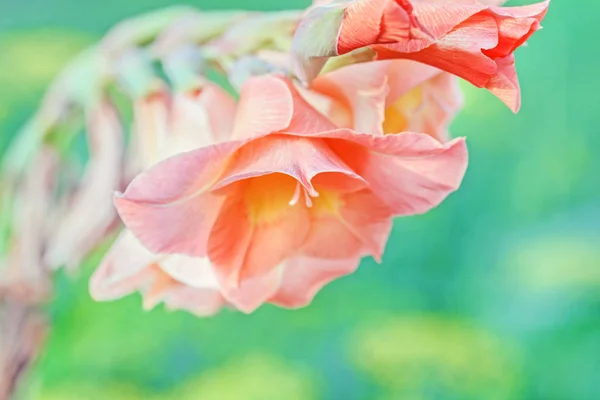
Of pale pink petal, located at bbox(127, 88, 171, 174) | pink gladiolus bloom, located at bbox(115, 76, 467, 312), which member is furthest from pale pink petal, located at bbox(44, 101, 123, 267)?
pink gladiolus bloom, located at bbox(115, 76, 467, 312)

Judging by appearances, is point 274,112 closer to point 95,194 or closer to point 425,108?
point 425,108

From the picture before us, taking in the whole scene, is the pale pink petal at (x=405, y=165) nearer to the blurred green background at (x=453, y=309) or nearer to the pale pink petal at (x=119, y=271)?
the pale pink petal at (x=119, y=271)

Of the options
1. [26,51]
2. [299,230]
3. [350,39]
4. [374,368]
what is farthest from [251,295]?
[26,51]

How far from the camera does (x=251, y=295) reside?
1.14 ft

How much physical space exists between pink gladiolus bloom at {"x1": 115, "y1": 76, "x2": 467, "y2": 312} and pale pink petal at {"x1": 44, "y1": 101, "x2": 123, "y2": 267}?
0.18 meters

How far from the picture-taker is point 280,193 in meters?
0.34

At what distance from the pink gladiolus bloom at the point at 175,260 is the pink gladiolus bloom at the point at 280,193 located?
1.0 inches

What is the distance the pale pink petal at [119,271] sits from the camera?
358 mm

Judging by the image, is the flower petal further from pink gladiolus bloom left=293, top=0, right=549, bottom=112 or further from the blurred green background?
the blurred green background

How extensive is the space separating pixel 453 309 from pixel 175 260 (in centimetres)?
33

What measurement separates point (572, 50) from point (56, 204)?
457 millimetres

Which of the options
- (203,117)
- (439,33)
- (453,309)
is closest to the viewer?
(439,33)

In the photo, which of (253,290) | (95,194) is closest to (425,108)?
(253,290)

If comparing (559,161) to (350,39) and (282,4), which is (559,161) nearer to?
(282,4)
